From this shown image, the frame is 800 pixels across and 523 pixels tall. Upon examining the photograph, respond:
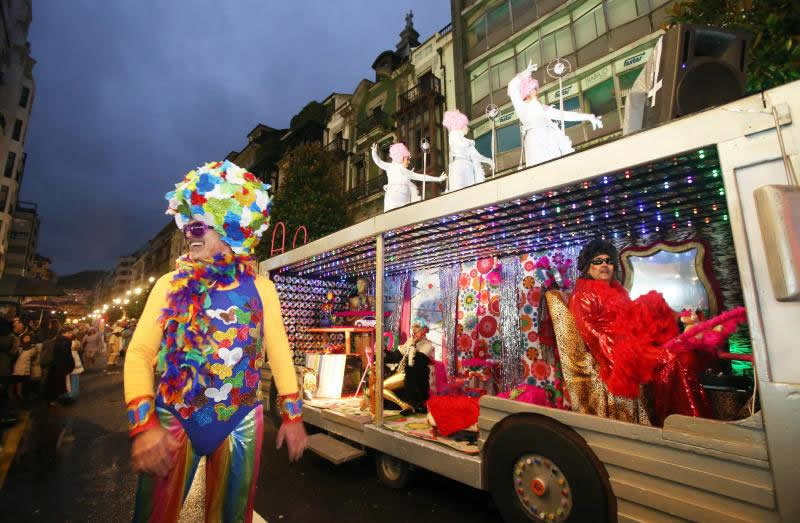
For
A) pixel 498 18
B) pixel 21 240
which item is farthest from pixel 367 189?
pixel 21 240

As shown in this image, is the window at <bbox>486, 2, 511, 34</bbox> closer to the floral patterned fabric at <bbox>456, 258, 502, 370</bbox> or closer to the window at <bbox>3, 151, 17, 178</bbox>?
the floral patterned fabric at <bbox>456, 258, 502, 370</bbox>

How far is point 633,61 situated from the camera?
10750mm

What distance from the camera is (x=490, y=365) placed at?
5.61 metres

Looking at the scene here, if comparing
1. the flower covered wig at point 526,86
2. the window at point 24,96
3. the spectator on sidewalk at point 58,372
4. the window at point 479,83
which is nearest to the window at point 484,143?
the window at point 479,83

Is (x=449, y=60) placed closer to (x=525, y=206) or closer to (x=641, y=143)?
(x=525, y=206)

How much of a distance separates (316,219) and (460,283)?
38.3 ft

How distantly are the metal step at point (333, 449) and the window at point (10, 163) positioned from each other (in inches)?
1720

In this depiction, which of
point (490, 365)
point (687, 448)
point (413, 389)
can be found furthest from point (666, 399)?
point (413, 389)

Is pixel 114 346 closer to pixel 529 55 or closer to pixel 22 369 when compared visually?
pixel 22 369

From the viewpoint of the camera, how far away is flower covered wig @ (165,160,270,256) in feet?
6.39

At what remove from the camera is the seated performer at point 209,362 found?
5.27 ft

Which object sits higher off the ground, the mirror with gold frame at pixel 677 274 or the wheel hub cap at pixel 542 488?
the mirror with gold frame at pixel 677 274

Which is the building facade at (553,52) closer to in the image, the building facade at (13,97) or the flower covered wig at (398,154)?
the flower covered wig at (398,154)

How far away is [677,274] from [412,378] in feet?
12.1
